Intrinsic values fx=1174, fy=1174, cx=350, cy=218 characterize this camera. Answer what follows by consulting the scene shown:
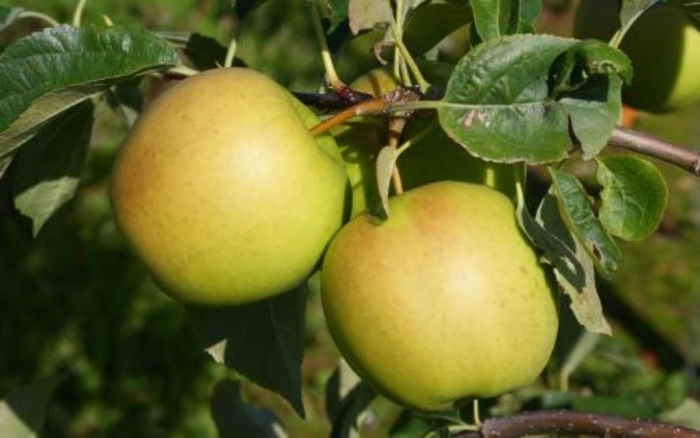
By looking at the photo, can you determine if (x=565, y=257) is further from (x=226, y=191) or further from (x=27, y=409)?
(x=27, y=409)

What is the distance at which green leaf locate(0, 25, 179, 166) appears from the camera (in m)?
0.88

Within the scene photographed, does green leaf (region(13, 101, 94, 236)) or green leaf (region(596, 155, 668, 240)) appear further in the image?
green leaf (region(13, 101, 94, 236))

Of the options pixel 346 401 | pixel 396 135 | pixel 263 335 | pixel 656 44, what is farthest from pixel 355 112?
pixel 346 401

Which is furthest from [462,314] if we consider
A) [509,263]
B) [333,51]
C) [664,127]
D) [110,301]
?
[664,127]

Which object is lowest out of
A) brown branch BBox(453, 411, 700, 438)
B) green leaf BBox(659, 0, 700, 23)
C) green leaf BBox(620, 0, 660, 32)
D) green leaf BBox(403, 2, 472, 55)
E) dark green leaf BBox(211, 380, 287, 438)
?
dark green leaf BBox(211, 380, 287, 438)

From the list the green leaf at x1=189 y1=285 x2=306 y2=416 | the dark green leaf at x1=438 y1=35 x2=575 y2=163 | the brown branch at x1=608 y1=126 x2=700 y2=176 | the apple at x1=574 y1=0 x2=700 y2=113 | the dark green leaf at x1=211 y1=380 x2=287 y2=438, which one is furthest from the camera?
the dark green leaf at x1=211 y1=380 x2=287 y2=438

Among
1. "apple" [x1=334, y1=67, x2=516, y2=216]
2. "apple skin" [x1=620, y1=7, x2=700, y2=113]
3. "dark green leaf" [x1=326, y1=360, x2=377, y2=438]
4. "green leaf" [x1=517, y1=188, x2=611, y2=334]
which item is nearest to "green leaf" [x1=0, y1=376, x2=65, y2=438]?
"dark green leaf" [x1=326, y1=360, x2=377, y2=438]

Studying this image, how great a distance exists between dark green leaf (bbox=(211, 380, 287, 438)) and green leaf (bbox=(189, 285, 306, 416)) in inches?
9.4

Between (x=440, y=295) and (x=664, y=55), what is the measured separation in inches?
18.3

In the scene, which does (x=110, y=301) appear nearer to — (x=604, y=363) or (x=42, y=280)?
(x=42, y=280)

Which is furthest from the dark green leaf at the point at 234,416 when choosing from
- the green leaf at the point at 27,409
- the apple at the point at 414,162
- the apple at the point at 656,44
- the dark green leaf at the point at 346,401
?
the apple at the point at 656,44

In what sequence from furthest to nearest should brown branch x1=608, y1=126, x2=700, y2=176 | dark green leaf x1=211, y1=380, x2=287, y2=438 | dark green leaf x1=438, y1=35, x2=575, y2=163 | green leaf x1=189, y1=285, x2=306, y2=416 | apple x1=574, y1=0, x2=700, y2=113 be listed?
dark green leaf x1=211, y1=380, x2=287, y2=438, apple x1=574, y1=0, x2=700, y2=113, green leaf x1=189, y1=285, x2=306, y2=416, brown branch x1=608, y1=126, x2=700, y2=176, dark green leaf x1=438, y1=35, x2=575, y2=163

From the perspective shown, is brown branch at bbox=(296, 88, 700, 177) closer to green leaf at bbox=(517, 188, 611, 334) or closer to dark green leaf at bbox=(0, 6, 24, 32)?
green leaf at bbox=(517, 188, 611, 334)

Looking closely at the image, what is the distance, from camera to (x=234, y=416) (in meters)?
1.29
